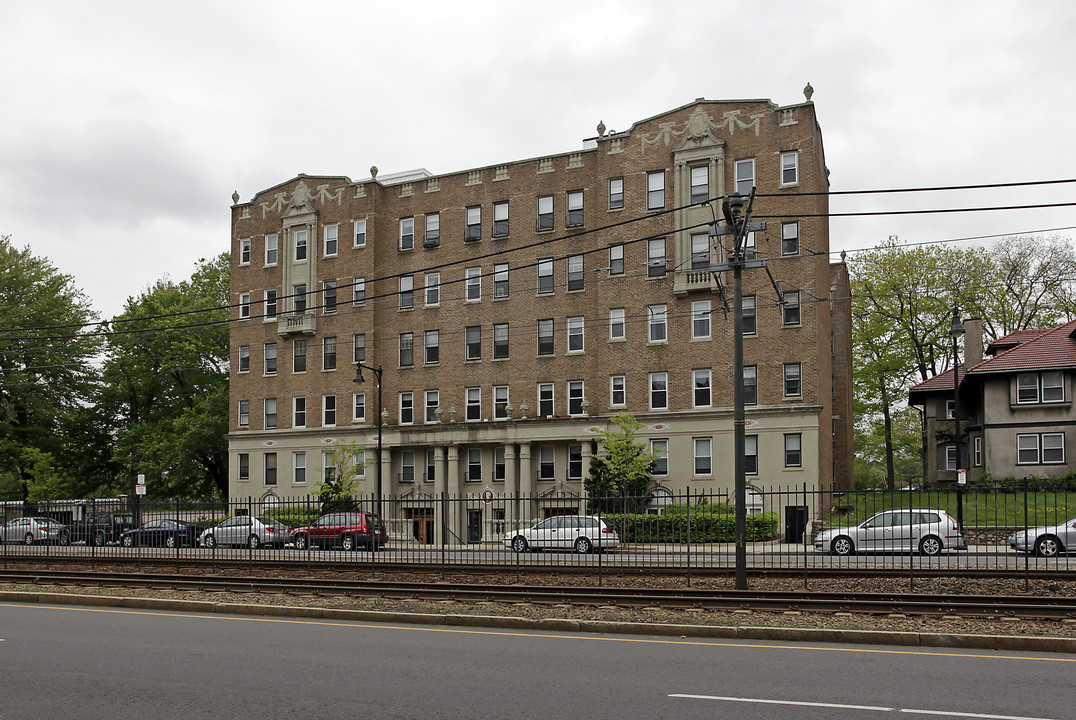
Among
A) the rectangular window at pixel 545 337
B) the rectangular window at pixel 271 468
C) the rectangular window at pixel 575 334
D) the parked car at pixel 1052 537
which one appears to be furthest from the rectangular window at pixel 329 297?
the parked car at pixel 1052 537

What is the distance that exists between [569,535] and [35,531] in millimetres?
16858

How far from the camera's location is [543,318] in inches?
1874

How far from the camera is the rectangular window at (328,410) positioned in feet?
170

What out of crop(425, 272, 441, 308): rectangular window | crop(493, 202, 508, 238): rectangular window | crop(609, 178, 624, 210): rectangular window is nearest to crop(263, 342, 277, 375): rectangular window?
crop(425, 272, 441, 308): rectangular window

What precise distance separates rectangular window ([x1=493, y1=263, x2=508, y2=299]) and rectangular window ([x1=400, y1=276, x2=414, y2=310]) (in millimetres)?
4824

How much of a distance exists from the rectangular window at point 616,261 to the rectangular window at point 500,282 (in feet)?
19.0

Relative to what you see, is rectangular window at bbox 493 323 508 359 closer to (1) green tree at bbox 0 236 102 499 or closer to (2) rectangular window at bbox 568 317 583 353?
(2) rectangular window at bbox 568 317 583 353

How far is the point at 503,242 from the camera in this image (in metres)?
48.5

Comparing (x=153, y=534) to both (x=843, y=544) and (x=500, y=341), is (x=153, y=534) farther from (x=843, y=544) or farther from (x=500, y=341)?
(x=500, y=341)

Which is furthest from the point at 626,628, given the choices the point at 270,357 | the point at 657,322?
the point at 270,357

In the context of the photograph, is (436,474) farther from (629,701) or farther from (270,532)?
(629,701)

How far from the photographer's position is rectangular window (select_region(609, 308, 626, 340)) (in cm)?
4550

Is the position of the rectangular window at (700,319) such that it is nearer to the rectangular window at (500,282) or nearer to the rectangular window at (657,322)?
the rectangular window at (657,322)

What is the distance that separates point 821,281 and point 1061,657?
34.0 meters
